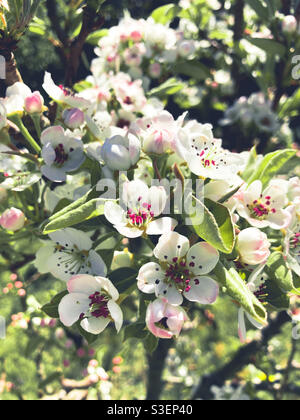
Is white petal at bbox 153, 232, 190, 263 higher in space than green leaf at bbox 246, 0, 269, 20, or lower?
lower

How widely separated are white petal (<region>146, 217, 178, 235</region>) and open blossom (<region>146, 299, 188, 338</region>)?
0.14 m

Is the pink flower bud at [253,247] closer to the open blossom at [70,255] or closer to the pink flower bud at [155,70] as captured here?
the open blossom at [70,255]

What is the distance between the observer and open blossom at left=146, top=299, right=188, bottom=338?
80 centimetres

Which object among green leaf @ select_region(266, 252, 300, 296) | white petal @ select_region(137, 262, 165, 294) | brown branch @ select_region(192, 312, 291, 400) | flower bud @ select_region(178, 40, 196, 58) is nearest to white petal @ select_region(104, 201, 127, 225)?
white petal @ select_region(137, 262, 165, 294)

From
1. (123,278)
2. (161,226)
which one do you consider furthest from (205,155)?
(123,278)

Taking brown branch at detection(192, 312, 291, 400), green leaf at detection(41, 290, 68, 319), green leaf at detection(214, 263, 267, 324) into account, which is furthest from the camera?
brown branch at detection(192, 312, 291, 400)

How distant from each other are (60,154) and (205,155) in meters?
0.37

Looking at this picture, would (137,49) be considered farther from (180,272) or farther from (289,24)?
(180,272)

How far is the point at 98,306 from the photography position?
904 mm

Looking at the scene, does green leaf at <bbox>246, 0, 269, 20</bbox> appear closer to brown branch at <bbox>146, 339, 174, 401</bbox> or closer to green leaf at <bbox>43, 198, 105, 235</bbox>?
green leaf at <bbox>43, 198, 105, 235</bbox>

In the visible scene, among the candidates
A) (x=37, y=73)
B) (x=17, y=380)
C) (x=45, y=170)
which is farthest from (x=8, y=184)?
(x=17, y=380)

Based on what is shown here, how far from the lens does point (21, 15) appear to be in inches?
38.2

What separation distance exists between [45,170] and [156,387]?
152 centimetres

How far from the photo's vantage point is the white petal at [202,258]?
2.68 feet
